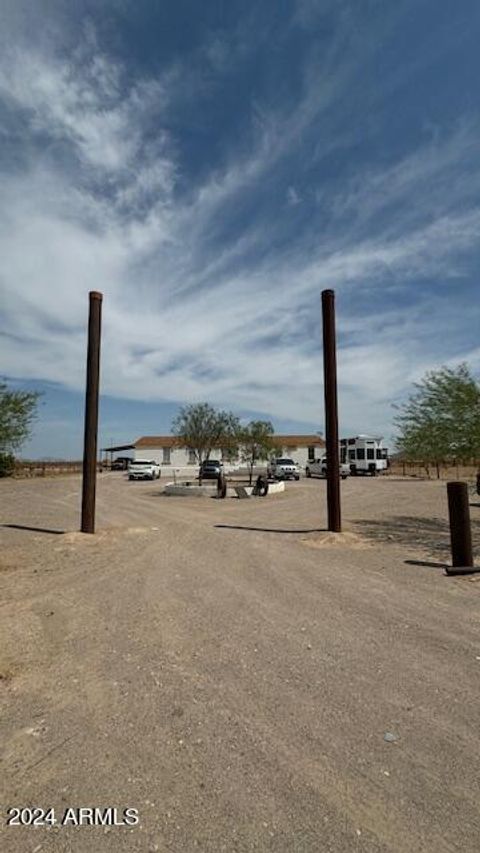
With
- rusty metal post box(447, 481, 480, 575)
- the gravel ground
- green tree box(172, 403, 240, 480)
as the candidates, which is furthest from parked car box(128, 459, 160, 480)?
rusty metal post box(447, 481, 480, 575)

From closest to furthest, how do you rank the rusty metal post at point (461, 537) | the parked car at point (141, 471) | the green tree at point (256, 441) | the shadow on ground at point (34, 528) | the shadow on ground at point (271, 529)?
the rusty metal post at point (461, 537) < the shadow on ground at point (34, 528) < the shadow on ground at point (271, 529) < the green tree at point (256, 441) < the parked car at point (141, 471)

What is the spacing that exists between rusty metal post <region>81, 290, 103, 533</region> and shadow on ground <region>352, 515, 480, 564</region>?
6.51 metres

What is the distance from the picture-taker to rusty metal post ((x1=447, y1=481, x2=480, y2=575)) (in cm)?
841

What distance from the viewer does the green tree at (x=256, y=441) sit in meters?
40.0

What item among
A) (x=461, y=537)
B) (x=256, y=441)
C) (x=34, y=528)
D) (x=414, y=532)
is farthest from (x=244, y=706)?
(x=256, y=441)

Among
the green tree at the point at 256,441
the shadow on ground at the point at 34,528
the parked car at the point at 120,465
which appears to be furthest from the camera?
the parked car at the point at 120,465

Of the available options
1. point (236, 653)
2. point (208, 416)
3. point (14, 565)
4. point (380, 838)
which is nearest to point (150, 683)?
point (236, 653)

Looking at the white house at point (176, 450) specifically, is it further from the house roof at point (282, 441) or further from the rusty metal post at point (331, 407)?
the rusty metal post at point (331, 407)

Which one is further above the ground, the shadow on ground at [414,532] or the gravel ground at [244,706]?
the shadow on ground at [414,532]

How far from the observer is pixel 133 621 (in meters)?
5.90

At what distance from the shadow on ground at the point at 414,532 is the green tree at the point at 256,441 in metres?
23.6

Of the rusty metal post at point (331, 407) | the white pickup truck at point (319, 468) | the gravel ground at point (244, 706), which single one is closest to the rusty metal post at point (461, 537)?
the gravel ground at point (244, 706)

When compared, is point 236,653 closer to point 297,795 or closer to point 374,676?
point 374,676

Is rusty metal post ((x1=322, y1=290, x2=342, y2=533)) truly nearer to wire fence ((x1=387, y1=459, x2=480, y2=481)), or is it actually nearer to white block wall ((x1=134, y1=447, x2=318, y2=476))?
wire fence ((x1=387, y1=459, x2=480, y2=481))
